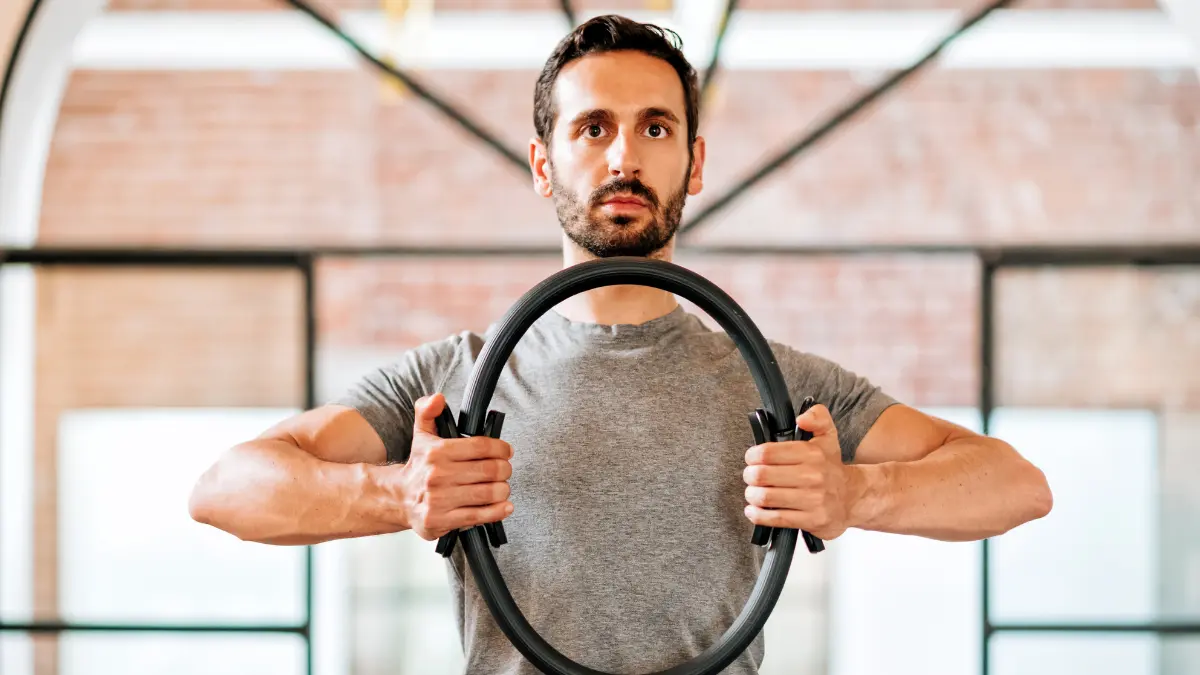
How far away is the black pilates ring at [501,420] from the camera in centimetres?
115

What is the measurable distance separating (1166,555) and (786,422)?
1511mm

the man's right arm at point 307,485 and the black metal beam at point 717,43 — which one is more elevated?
the black metal beam at point 717,43

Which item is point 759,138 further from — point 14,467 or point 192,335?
point 14,467

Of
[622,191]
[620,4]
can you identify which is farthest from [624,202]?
[620,4]

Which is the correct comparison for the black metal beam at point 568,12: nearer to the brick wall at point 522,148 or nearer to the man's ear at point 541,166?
the man's ear at point 541,166

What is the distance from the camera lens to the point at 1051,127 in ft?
12.6

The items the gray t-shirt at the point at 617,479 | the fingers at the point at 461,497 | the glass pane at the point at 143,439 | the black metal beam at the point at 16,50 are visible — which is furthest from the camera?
the glass pane at the point at 143,439

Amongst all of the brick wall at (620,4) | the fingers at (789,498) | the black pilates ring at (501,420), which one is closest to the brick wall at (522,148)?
the brick wall at (620,4)

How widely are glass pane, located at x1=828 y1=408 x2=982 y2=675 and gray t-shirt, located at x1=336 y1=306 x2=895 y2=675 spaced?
8.29ft

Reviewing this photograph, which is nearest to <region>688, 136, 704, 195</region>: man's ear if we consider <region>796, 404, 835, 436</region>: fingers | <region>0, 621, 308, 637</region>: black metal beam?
<region>796, 404, 835, 436</region>: fingers

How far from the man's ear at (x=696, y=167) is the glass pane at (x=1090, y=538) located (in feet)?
3.75

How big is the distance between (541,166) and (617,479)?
1.48 ft

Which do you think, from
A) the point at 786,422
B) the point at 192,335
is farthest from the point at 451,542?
the point at 192,335

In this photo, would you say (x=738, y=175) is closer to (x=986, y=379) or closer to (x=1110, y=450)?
(x=986, y=379)
